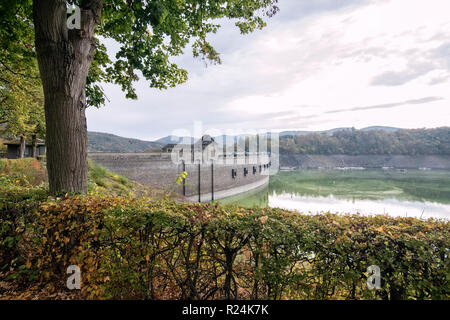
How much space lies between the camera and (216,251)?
2.12m

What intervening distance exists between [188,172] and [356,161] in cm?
8817

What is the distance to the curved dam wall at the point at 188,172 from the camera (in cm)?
1623

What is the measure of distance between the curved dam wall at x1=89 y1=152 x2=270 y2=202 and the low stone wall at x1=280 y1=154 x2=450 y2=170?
58230 mm

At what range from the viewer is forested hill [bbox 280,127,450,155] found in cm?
7944

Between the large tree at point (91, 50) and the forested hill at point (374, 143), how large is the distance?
88.7 meters
